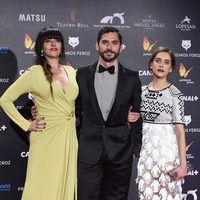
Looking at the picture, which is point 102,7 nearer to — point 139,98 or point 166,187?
point 139,98

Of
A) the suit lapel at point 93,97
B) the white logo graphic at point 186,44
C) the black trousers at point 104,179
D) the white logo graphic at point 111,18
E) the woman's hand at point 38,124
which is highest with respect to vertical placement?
the white logo graphic at point 111,18

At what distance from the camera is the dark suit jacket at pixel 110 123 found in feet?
9.59

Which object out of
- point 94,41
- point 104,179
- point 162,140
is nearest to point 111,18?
point 94,41

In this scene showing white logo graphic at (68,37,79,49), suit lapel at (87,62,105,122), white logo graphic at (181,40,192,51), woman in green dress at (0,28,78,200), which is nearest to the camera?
suit lapel at (87,62,105,122)

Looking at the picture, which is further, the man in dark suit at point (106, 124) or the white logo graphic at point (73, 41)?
the white logo graphic at point (73, 41)

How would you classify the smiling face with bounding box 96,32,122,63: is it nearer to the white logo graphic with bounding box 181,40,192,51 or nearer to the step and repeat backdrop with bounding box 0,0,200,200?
the step and repeat backdrop with bounding box 0,0,200,200

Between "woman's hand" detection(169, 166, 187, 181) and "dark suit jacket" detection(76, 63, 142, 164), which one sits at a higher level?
"dark suit jacket" detection(76, 63, 142, 164)

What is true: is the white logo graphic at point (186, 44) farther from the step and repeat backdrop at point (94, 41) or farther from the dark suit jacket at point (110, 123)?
the dark suit jacket at point (110, 123)

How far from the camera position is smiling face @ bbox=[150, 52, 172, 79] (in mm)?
3031

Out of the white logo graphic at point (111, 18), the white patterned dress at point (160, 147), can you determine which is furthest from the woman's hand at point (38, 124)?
the white logo graphic at point (111, 18)

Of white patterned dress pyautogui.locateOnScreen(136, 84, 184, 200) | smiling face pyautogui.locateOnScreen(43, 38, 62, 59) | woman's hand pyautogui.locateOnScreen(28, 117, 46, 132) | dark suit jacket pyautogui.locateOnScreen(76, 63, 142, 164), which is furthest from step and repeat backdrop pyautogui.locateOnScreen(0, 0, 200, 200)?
white patterned dress pyautogui.locateOnScreen(136, 84, 184, 200)

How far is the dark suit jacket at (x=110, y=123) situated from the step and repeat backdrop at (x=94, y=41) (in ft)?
2.68

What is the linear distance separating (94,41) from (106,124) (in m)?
1.15

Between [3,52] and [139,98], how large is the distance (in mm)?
1363
